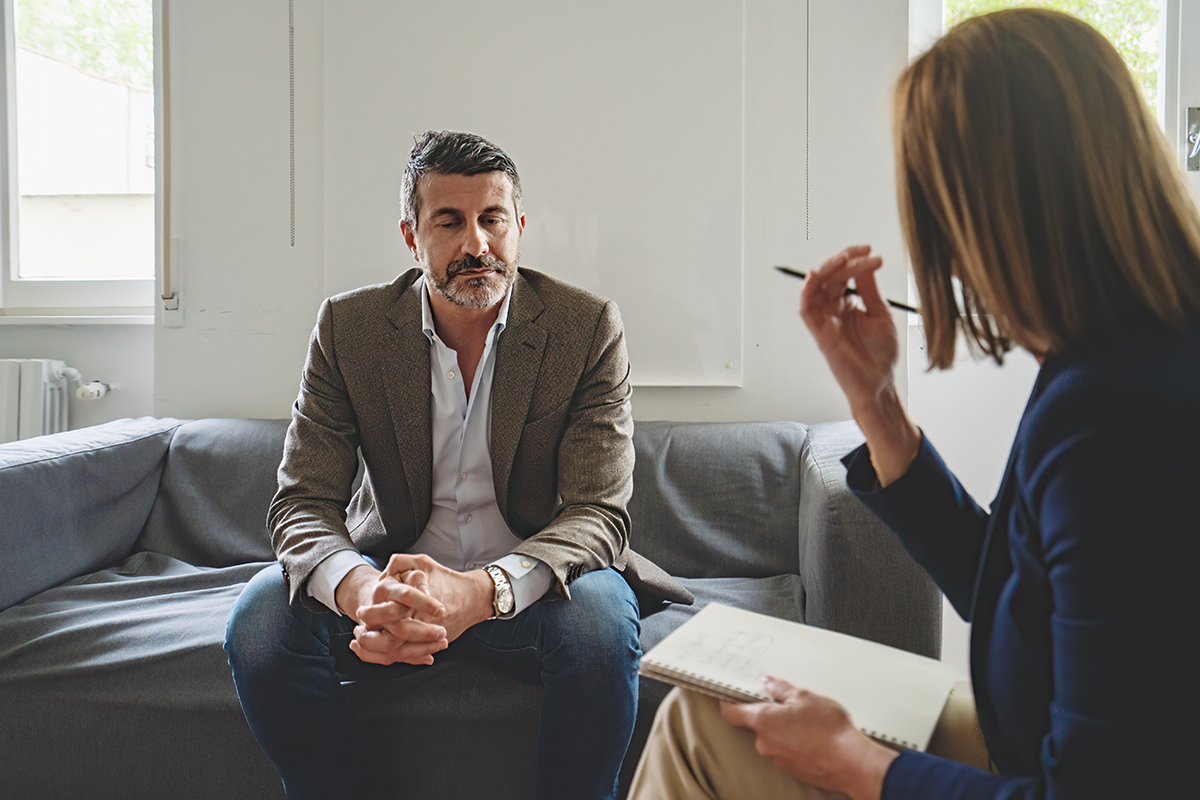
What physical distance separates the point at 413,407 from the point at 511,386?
0.18 m

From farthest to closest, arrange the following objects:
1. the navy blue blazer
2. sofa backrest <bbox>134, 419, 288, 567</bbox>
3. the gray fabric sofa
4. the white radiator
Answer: the white radiator
sofa backrest <bbox>134, 419, 288, 567</bbox>
the gray fabric sofa
the navy blue blazer

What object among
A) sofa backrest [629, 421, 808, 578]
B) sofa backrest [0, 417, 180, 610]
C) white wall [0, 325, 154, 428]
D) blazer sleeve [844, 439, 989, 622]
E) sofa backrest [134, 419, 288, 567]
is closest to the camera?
blazer sleeve [844, 439, 989, 622]

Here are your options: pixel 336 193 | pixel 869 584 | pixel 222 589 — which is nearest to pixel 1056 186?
pixel 869 584

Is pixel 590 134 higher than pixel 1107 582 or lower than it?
higher

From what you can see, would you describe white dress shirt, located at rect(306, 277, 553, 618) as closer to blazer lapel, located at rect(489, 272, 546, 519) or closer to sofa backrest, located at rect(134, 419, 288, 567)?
blazer lapel, located at rect(489, 272, 546, 519)

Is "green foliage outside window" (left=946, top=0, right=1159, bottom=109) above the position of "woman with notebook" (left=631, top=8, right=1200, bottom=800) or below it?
above

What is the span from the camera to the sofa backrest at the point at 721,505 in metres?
1.84

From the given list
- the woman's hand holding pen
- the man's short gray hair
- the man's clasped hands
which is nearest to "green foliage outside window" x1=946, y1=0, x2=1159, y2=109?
the man's short gray hair

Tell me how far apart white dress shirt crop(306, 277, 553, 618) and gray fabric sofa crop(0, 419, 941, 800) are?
0.78 feet

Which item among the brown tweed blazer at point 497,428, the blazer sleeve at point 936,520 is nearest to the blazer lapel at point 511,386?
the brown tweed blazer at point 497,428

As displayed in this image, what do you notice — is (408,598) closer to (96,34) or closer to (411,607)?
(411,607)

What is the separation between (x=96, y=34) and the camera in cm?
256

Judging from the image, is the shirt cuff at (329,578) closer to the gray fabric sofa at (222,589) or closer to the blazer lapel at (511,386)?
the gray fabric sofa at (222,589)

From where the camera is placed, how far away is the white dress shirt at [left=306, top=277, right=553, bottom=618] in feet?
4.93
